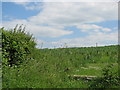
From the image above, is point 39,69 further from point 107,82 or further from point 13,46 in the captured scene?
point 107,82

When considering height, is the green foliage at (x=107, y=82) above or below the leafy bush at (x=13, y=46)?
below

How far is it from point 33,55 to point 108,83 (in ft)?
15.9

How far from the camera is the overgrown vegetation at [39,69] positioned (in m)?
7.30

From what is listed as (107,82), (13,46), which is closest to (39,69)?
(13,46)

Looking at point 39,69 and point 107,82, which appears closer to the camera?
point 107,82

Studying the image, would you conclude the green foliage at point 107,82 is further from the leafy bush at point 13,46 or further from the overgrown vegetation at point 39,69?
the leafy bush at point 13,46

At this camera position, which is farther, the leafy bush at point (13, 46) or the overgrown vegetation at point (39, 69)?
the leafy bush at point (13, 46)

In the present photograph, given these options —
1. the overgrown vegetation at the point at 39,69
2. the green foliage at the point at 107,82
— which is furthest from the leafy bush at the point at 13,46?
the green foliage at the point at 107,82

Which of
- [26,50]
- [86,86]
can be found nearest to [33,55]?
[26,50]

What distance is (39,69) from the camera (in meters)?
8.80

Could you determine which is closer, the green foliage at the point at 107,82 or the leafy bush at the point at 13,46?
the green foliage at the point at 107,82

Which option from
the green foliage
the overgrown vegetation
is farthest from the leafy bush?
the green foliage

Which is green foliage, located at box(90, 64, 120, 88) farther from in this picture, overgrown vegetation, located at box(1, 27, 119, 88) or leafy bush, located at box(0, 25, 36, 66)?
leafy bush, located at box(0, 25, 36, 66)

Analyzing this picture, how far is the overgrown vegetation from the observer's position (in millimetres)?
7300
